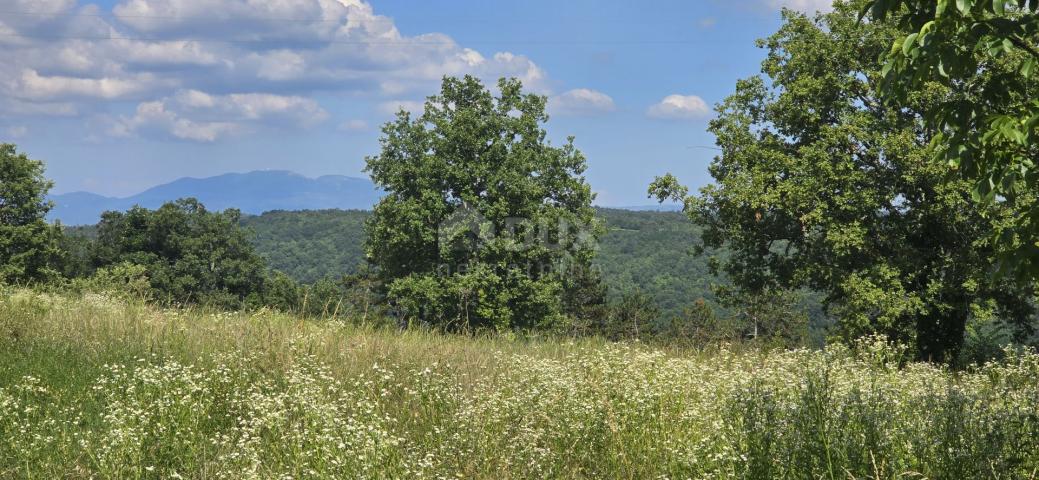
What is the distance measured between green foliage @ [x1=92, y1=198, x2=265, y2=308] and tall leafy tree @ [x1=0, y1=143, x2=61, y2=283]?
16118 mm

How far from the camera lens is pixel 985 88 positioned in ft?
13.9

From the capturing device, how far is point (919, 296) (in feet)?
68.3

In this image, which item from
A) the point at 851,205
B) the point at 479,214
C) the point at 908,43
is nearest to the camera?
the point at 908,43

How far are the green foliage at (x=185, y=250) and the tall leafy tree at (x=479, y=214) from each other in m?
35.3

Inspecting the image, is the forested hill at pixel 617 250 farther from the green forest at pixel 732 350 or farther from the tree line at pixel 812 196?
the green forest at pixel 732 350

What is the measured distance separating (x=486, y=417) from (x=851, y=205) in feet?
57.5

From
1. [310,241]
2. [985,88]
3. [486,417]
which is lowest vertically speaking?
[486,417]

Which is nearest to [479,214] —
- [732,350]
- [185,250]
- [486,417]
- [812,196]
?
[812,196]

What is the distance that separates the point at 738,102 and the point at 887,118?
4.71m

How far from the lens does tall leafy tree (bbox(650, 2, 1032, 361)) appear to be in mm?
20000

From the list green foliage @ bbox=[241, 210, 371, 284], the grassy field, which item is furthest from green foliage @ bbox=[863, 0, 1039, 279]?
green foliage @ bbox=[241, 210, 371, 284]

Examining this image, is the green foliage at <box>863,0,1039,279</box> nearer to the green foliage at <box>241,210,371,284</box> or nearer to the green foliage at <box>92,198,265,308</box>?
the green foliage at <box>92,198,265,308</box>

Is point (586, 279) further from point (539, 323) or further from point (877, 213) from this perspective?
point (877, 213)

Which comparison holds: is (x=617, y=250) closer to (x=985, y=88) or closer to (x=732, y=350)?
(x=732, y=350)
